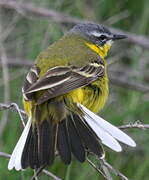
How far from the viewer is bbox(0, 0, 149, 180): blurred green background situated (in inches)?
249

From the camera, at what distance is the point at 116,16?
26.0ft

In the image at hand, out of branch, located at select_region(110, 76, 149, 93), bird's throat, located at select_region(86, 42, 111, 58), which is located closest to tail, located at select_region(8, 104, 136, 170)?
bird's throat, located at select_region(86, 42, 111, 58)

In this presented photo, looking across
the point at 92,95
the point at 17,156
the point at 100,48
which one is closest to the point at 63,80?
the point at 92,95

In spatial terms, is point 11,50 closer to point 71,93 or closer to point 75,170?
point 75,170

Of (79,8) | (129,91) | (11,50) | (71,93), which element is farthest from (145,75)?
(71,93)

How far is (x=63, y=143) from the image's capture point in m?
4.49

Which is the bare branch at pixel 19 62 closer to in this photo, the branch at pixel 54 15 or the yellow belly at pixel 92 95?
the branch at pixel 54 15

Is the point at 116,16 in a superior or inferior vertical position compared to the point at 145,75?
superior

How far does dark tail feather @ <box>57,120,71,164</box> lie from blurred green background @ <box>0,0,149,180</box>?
1245 mm

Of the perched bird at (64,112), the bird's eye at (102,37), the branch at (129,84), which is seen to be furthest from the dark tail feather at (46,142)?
the branch at (129,84)

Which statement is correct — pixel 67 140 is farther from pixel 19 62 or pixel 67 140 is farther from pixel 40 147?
pixel 19 62

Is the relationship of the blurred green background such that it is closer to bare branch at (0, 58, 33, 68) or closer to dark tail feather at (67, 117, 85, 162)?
bare branch at (0, 58, 33, 68)

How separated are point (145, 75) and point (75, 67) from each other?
8.99 ft

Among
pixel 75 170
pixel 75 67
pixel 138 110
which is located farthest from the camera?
pixel 138 110
